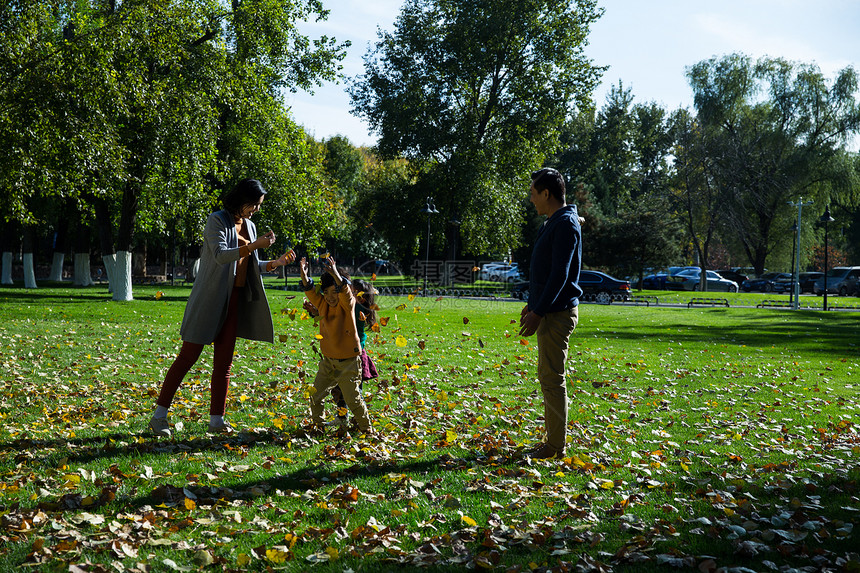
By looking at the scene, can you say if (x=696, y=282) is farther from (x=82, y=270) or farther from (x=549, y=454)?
(x=549, y=454)

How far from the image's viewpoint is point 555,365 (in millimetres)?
4988

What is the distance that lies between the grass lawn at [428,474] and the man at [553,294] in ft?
1.16

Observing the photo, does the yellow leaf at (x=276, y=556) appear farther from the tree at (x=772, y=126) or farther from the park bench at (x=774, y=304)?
the tree at (x=772, y=126)

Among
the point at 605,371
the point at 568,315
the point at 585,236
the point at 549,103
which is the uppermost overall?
the point at 549,103

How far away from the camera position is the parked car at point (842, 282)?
132ft

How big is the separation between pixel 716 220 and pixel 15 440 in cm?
4562

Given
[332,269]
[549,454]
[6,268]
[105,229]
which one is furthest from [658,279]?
[332,269]

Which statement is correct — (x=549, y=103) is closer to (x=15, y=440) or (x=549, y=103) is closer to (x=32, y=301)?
(x=32, y=301)

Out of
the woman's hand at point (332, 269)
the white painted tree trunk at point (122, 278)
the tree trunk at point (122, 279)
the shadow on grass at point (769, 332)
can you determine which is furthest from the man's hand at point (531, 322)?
the white painted tree trunk at point (122, 278)

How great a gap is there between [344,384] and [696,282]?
43.8 m

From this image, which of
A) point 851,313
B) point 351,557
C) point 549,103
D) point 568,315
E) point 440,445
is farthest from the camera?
point 549,103

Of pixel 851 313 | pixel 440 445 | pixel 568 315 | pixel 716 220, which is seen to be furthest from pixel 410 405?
pixel 716 220

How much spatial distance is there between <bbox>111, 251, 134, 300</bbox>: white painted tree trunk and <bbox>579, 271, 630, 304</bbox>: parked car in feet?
63.1

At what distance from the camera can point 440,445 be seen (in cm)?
557
